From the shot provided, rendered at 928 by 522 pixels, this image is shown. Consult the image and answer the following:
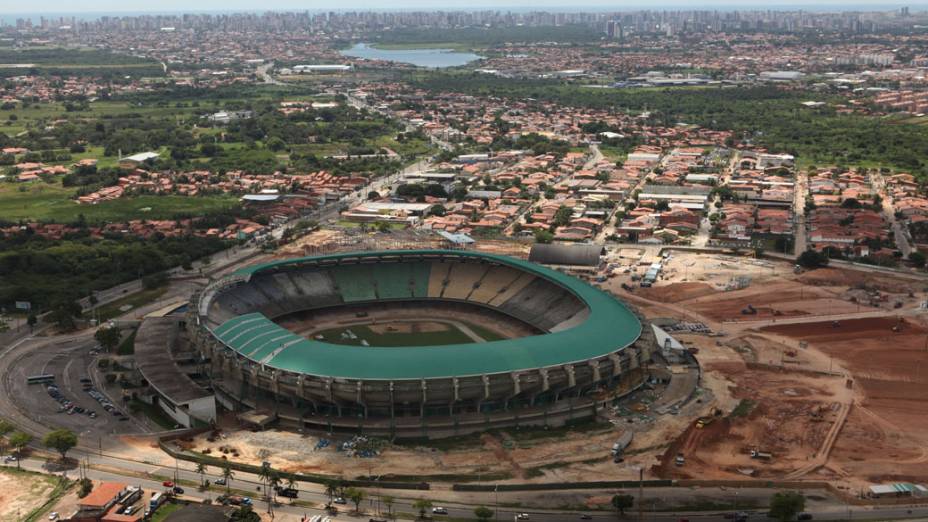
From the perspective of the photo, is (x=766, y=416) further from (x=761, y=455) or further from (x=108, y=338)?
(x=108, y=338)

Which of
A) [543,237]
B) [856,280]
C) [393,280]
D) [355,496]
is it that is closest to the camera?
[355,496]

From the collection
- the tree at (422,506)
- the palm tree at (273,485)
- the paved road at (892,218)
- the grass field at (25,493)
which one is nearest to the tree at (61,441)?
the grass field at (25,493)

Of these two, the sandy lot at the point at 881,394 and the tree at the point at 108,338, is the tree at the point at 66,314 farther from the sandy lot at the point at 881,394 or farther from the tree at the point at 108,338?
the sandy lot at the point at 881,394

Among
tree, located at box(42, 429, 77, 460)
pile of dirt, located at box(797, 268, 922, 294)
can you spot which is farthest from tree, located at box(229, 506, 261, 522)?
pile of dirt, located at box(797, 268, 922, 294)

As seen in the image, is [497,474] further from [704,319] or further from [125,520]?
[704,319]

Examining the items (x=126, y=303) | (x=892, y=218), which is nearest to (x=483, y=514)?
(x=126, y=303)

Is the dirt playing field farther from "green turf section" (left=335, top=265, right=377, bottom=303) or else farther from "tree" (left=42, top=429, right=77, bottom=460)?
"green turf section" (left=335, top=265, right=377, bottom=303)
